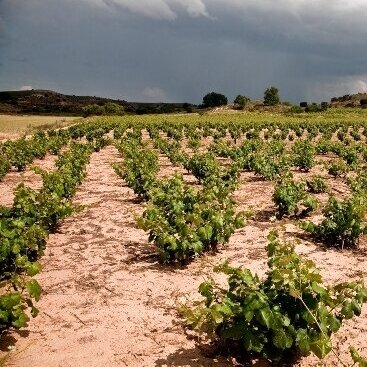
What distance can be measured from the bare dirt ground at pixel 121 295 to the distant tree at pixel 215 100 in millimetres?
120330

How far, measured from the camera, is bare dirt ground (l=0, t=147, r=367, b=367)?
15.8ft

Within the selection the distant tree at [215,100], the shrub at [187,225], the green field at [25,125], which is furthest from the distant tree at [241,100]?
the shrub at [187,225]

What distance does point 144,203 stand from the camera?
11.9 meters

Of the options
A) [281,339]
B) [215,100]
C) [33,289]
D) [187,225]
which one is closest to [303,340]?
[281,339]

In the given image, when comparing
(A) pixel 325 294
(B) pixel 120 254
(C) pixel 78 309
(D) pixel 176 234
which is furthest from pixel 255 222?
(A) pixel 325 294

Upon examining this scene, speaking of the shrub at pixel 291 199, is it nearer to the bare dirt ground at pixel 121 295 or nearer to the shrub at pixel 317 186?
the bare dirt ground at pixel 121 295

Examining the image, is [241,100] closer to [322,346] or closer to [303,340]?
[303,340]

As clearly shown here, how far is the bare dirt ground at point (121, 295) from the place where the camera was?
483 centimetres

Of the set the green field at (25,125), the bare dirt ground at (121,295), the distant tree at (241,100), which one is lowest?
the bare dirt ground at (121,295)

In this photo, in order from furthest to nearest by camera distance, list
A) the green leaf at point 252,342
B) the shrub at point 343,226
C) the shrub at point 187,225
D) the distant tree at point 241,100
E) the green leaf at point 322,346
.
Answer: the distant tree at point 241,100
the shrub at point 343,226
the shrub at point 187,225
the green leaf at point 252,342
the green leaf at point 322,346

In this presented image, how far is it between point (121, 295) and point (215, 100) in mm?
125833

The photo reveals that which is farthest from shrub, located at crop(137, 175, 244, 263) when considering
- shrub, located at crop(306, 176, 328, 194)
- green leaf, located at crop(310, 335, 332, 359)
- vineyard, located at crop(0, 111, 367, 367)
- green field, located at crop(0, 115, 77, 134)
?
green field, located at crop(0, 115, 77, 134)

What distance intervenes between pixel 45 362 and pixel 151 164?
449 inches

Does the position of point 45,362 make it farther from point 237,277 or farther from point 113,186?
point 113,186
